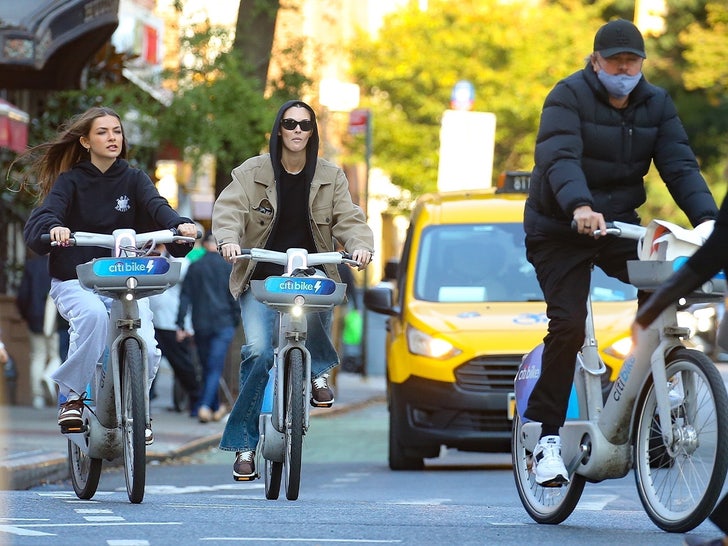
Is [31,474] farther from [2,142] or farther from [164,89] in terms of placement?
[164,89]

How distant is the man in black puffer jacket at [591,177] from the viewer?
7.35 meters

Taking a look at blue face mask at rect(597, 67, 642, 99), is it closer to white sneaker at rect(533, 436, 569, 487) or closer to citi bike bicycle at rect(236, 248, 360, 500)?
white sneaker at rect(533, 436, 569, 487)

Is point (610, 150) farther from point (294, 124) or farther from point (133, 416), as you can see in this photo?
point (133, 416)

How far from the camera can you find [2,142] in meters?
15.8

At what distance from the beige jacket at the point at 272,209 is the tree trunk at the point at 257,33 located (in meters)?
9.52

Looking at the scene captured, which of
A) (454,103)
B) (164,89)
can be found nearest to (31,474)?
(164,89)

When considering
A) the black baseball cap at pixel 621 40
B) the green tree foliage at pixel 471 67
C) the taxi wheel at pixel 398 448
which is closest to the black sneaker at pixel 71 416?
the black baseball cap at pixel 621 40

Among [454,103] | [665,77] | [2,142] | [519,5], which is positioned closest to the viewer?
[2,142]

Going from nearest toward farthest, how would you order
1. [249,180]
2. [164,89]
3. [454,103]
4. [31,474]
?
[249,180] < [31,474] < [164,89] < [454,103]

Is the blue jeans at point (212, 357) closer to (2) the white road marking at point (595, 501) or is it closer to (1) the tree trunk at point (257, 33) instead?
(1) the tree trunk at point (257, 33)

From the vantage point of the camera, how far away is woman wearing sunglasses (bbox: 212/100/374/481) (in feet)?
29.9

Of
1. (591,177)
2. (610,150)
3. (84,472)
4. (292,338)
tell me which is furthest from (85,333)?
(610,150)

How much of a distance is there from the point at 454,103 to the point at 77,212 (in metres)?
17.6

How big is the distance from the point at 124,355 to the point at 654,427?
265 cm
